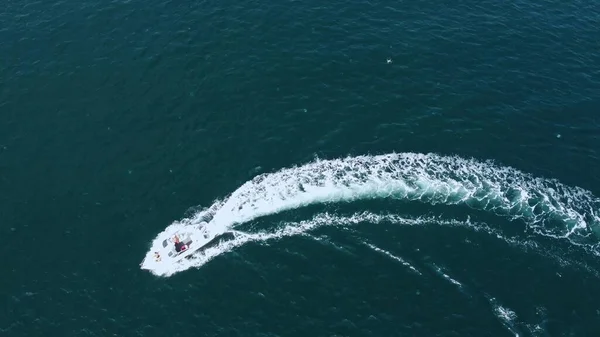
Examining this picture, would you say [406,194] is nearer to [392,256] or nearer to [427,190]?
[427,190]

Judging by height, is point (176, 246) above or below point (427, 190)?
below

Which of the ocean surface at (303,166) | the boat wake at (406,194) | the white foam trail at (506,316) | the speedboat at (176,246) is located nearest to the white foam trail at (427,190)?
the boat wake at (406,194)

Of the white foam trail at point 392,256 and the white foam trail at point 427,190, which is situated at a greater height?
the white foam trail at point 427,190

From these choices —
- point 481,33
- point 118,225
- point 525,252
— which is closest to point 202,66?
point 118,225

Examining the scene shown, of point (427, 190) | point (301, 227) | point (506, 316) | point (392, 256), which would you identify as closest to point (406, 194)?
point (427, 190)

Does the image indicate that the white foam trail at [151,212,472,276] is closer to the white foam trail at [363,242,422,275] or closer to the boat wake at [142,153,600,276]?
the boat wake at [142,153,600,276]

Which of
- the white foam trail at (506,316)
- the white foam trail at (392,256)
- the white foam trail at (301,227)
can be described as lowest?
the white foam trail at (506,316)

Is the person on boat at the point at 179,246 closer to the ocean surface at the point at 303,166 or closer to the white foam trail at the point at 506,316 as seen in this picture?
the ocean surface at the point at 303,166
